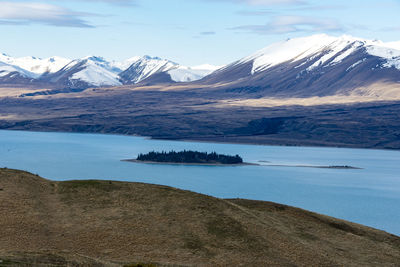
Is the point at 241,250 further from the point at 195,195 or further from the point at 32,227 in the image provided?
the point at 32,227

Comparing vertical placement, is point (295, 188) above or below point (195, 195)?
below

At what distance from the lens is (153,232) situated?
42125 millimetres

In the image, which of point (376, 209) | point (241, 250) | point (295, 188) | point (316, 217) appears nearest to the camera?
point (241, 250)

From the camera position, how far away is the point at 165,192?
50.2 m

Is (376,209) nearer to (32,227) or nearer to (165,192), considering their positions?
(165,192)

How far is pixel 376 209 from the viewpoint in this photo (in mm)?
134250

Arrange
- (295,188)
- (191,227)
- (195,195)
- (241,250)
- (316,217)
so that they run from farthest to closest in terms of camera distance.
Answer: (295,188)
(316,217)
(195,195)
(191,227)
(241,250)

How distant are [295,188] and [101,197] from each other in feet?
423

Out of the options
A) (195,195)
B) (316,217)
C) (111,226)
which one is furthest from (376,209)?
(111,226)

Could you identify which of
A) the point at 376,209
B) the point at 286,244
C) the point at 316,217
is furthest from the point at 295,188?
the point at 286,244

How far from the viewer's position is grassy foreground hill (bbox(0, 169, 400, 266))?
3819 cm

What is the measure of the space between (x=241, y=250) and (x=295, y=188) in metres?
134

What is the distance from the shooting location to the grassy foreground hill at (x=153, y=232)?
38.2 m

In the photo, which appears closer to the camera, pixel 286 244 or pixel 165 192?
pixel 286 244
